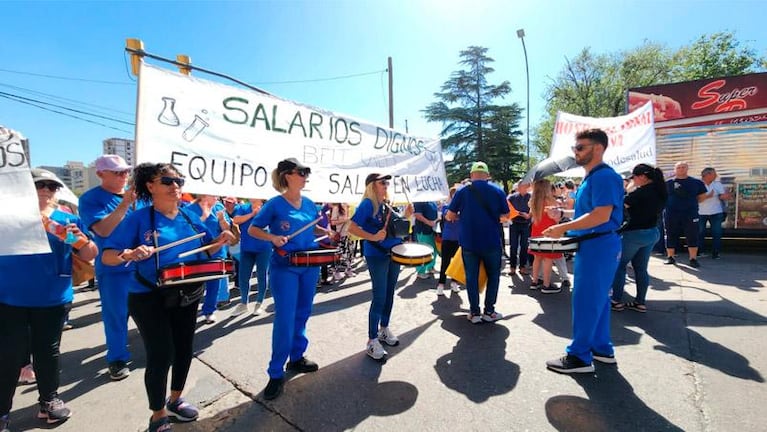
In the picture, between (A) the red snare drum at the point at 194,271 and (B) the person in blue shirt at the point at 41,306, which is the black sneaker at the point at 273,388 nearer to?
(A) the red snare drum at the point at 194,271

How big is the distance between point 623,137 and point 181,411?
26.7 ft

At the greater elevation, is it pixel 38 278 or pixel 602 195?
pixel 602 195

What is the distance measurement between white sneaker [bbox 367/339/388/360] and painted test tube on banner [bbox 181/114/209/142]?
8.40 feet

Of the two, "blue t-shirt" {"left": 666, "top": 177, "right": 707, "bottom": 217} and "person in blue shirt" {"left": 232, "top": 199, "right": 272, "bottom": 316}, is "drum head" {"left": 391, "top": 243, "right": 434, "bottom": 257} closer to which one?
"person in blue shirt" {"left": 232, "top": 199, "right": 272, "bottom": 316}


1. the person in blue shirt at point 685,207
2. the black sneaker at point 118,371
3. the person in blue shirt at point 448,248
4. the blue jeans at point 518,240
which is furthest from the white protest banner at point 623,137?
the black sneaker at point 118,371

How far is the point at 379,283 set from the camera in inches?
146

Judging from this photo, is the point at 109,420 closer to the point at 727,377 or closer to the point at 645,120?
the point at 727,377

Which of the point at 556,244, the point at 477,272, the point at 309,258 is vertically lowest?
the point at 477,272

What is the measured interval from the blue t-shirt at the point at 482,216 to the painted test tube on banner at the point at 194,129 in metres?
2.95

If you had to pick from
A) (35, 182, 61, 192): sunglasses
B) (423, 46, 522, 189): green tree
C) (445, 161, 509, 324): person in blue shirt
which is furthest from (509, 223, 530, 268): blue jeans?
(423, 46, 522, 189): green tree

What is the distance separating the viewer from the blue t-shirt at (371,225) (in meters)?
3.62

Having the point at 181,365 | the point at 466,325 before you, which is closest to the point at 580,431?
the point at 466,325

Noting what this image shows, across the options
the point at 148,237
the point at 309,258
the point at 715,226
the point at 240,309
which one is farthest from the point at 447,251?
the point at 715,226

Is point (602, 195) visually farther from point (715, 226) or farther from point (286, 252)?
point (715, 226)
